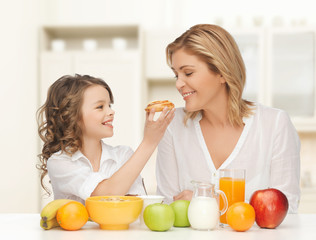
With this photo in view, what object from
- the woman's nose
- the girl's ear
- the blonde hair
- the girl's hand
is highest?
the blonde hair

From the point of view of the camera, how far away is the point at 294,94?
395 centimetres

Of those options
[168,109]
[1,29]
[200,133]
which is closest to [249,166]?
[200,133]

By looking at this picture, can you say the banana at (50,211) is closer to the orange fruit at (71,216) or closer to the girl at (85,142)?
the orange fruit at (71,216)

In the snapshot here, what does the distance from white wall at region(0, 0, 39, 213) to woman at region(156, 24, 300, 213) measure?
5.65 feet

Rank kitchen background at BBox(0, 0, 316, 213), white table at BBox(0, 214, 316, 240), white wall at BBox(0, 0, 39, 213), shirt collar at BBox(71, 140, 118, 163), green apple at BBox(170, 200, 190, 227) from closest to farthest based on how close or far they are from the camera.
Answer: white table at BBox(0, 214, 316, 240)
green apple at BBox(170, 200, 190, 227)
shirt collar at BBox(71, 140, 118, 163)
white wall at BBox(0, 0, 39, 213)
kitchen background at BBox(0, 0, 316, 213)

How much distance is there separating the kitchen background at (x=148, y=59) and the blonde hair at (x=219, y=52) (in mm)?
2096

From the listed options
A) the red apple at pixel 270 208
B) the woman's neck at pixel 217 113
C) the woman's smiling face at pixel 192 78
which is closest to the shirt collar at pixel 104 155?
the woman's smiling face at pixel 192 78

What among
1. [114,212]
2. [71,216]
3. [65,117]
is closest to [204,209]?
[114,212]

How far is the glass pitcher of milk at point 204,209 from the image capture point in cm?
116

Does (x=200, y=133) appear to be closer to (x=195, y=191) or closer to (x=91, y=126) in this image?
(x=91, y=126)

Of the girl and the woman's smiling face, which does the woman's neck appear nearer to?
the woman's smiling face

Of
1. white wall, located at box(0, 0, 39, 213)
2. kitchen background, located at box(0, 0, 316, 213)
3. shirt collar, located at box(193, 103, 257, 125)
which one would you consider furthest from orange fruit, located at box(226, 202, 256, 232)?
kitchen background, located at box(0, 0, 316, 213)

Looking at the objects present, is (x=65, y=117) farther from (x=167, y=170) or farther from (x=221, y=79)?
(x=221, y=79)

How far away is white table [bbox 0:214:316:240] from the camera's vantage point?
110cm
